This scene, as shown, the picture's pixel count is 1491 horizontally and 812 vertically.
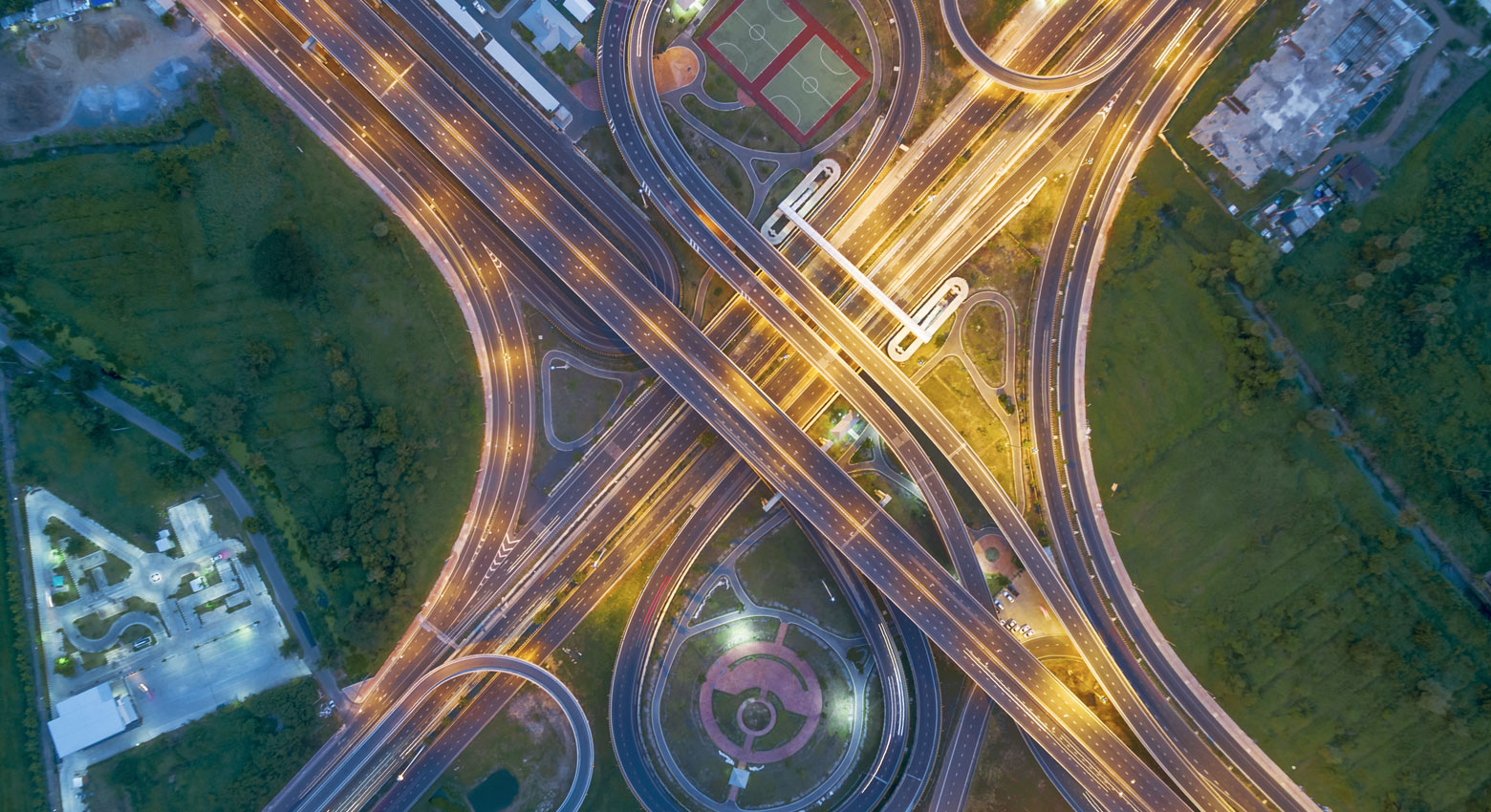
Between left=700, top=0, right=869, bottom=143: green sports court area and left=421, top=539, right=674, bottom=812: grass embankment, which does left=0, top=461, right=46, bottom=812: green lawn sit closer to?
left=421, top=539, right=674, bottom=812: grass embankment

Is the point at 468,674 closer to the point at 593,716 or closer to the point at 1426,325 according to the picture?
the point at 593,716

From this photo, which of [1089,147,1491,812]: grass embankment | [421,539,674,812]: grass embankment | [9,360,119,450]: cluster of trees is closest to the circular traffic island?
[421,539,674,812]: grass embankment

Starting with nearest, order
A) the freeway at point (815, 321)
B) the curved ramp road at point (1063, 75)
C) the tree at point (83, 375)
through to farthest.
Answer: the tree at point (83, 375), the freeway at point (815, 321), the curved ramp road at point (1063, 75)

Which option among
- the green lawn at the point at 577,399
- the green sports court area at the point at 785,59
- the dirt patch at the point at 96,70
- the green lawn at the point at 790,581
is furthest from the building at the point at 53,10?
the green lawn at the point at 790,581

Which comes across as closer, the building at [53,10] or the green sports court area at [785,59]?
the building at [53,10]

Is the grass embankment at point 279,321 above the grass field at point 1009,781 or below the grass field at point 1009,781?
above

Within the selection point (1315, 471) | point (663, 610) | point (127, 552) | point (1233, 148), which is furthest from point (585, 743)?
point (1233, 148)

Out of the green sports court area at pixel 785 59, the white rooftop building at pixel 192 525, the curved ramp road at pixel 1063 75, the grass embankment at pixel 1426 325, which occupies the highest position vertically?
the green sports court area at pixel 785 59

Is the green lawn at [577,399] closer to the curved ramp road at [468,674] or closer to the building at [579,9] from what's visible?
the curved ramp road at [468,674]
